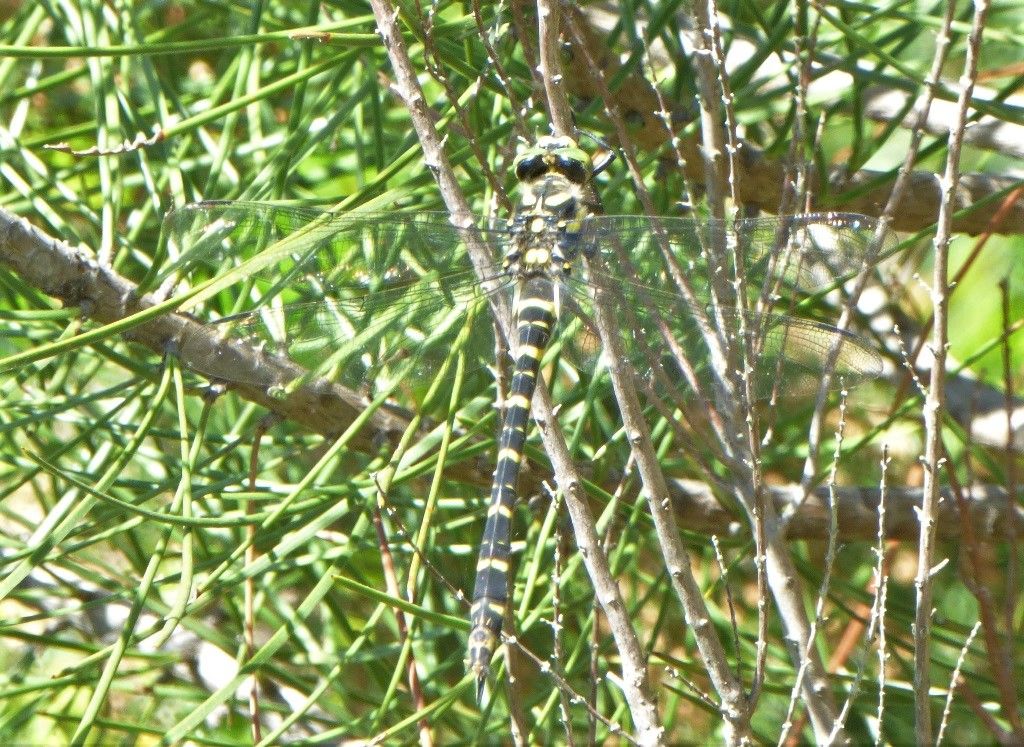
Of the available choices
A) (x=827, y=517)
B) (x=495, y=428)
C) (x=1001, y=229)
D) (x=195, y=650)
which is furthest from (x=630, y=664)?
(x=195, y=650)

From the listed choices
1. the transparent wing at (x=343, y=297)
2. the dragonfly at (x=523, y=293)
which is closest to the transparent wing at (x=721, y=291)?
the dragonfly at (x=523, y=293)

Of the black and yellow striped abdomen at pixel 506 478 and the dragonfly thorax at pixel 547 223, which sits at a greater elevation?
the dragonfly thorax at pixel 547 223

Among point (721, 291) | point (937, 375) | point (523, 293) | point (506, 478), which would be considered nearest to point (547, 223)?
point (523, 293)

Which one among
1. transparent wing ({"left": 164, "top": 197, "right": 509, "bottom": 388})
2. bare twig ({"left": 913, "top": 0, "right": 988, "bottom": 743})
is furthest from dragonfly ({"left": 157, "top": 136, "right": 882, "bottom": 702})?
bare twig ({"left": 913, "top": 0, "right": 988, "bottom": 743})

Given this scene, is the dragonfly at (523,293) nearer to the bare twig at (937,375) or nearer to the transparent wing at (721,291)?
the transparent wing at (721,291)

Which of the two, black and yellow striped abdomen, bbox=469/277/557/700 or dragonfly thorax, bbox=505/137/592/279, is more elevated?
dragonfly thorax, bbox=505/137/592/279

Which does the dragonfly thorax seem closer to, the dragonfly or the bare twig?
the dragonfly

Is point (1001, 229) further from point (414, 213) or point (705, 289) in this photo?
point (414, 213)

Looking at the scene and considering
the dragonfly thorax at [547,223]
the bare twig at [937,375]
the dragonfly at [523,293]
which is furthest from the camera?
the dragonfly thorax at [547,223]
